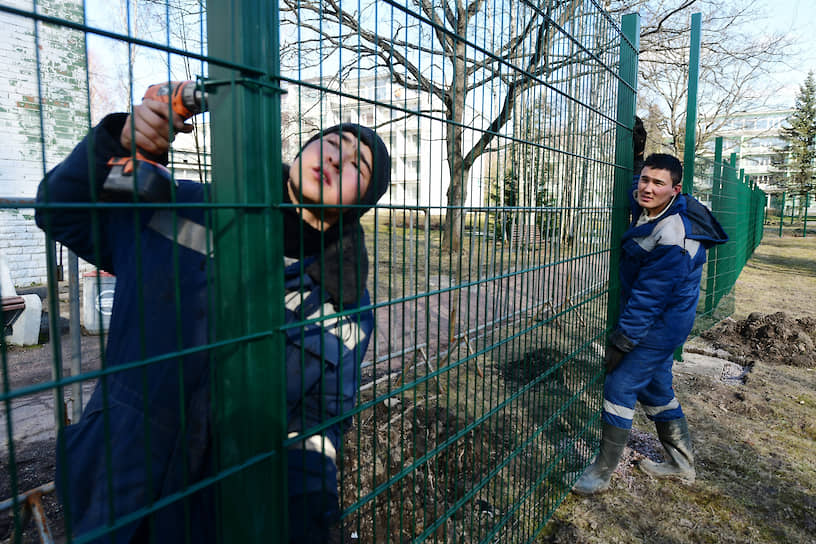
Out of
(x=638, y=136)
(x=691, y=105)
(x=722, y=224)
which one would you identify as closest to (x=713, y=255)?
(x=722, y=224)

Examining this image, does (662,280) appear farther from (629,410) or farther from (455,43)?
(455,43)

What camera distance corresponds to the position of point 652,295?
318 cm

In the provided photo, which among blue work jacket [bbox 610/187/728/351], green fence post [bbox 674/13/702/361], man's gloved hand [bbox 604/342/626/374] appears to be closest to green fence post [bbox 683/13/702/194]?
green fence post [bbox 674/13/702/361]

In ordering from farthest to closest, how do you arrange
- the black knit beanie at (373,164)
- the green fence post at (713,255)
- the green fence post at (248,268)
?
the green fence post at (713,255), the black knit beanie at (373,164), the green fence post at (248,268)

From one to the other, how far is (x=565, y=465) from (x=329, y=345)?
2.72m

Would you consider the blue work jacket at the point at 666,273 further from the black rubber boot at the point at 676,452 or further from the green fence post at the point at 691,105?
the green fence post at the point at 691,105

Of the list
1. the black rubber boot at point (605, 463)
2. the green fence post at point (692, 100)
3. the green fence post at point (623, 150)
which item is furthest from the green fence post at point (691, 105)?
the black rubber boot at point (605, 463)

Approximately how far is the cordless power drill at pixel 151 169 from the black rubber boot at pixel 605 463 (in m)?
3.23

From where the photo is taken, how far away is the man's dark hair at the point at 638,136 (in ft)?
13.1

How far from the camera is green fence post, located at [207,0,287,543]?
3.58 ft

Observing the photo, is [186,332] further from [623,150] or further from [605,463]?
[623,150]

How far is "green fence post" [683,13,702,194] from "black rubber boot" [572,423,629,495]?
345cm

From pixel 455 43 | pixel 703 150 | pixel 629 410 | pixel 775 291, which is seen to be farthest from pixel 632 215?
pixel 703 150

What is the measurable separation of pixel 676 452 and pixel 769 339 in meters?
3.98
